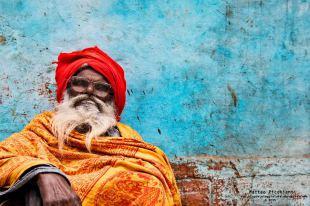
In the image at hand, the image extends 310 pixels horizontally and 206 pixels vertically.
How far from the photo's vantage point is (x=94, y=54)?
4.53 meters

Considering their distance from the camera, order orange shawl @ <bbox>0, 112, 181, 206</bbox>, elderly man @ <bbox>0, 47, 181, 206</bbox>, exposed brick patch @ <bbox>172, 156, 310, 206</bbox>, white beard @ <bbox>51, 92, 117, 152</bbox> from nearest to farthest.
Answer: elderly man @ <bbox>0, 47, 181, 206</bbox>, orange shawl @ <bbox>0, 112, 181, 206</bbox>, white beard @ <bbox>51, 92, 117, 152</bbox>, exposed brick patch @ <bbox>172, 156, 310, 206</bbox>

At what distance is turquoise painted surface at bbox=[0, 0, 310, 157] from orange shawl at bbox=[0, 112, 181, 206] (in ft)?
1.90

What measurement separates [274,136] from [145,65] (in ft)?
3.50

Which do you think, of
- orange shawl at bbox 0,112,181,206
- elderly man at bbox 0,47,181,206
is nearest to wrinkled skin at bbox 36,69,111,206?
elderly man at bbox 0,47,181,206

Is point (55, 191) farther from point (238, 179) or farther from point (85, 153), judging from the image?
point (238, 179)

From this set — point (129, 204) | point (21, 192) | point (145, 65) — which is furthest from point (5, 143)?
point (145, 65)

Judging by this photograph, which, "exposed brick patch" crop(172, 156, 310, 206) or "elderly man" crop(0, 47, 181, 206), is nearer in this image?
"elderly man" crop(0, 47, 181, 206)

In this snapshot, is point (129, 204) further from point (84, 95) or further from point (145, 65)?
point (145, 65)

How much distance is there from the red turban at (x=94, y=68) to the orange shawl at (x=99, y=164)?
307 mm

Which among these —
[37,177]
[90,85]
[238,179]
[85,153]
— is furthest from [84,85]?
[238,179]

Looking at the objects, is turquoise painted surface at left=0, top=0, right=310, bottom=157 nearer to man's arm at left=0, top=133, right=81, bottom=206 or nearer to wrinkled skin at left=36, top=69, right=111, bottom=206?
man's arm at left=0, top=133, right=81, bottom=206

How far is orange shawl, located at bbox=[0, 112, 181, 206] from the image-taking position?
365 cm

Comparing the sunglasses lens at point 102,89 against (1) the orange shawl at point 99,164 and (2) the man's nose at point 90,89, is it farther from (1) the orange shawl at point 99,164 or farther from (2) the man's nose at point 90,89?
(1) the orange shawl at point 99,164

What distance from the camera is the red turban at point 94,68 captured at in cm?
445
